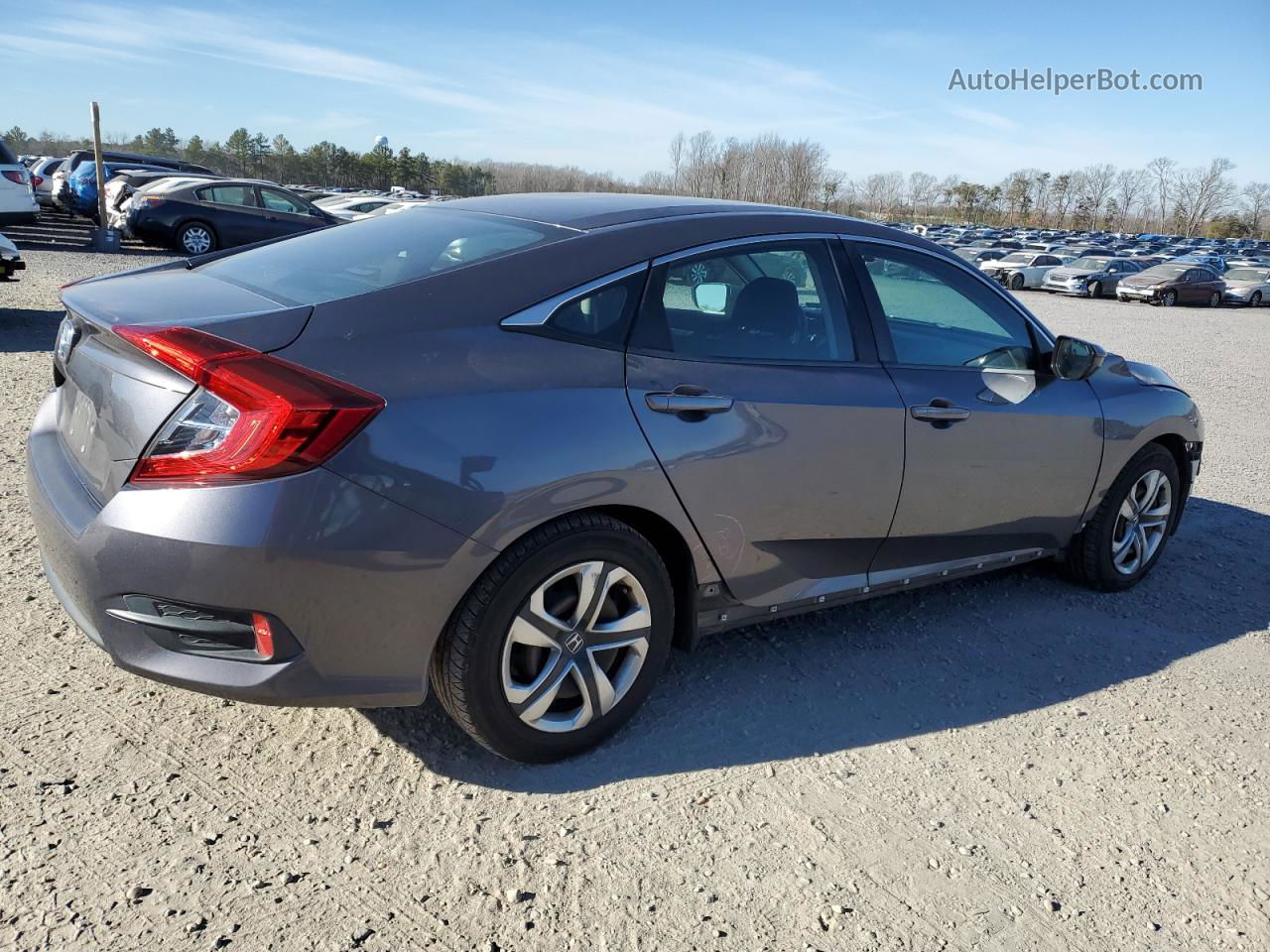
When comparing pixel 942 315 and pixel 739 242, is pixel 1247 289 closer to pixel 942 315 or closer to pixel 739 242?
pixel 942 315

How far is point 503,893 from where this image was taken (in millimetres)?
2398

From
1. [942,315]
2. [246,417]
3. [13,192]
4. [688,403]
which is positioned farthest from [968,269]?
[13,192]

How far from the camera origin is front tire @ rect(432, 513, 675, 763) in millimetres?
2678

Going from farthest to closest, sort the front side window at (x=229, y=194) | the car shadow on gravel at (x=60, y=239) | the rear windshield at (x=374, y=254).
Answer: the car shadow on gravel at (x=60, y=239)
the front side window at (x=229, y=194)
the rear windshield at (x=374, y=254)

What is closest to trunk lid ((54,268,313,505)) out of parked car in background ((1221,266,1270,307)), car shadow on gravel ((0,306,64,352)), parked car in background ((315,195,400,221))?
car shadow on gravel ((0,306,64,352))

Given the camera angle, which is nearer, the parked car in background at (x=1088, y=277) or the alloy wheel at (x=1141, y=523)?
the alloy wheel at (x=1141, y=523)

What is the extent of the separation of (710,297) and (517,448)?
0.98m

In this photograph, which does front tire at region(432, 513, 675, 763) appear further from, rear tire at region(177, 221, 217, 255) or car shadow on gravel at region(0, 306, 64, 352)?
rear tire at region(177, 221, 217, 255)

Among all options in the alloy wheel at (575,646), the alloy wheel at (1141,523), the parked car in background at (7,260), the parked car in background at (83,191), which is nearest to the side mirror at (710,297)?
the alloy wheel at (575,646)

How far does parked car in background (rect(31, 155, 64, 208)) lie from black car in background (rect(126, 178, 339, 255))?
10189 millimetres

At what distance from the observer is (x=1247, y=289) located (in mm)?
36781

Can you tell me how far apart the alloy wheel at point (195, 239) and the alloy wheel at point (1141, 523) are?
60.0ft

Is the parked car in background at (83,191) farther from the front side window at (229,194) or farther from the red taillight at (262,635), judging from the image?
the red taillight at (262,635)

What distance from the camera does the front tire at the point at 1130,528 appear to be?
4539 millimetres
